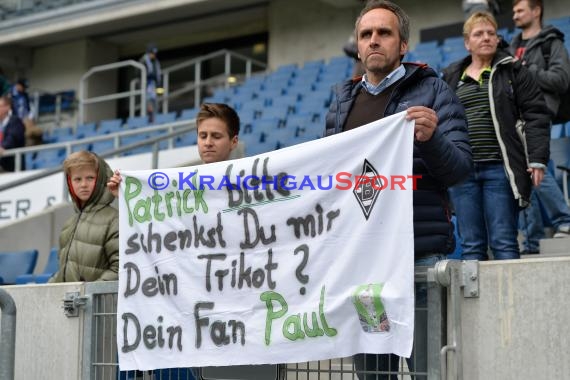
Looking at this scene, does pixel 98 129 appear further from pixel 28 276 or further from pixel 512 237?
pixel 512 237

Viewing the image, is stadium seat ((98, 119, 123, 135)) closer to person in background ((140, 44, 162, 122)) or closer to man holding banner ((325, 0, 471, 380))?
person in background ((140, 44, 162, 122))

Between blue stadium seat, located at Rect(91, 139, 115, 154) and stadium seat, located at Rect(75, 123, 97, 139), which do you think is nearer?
blue stadium seat, located at Rect(91, 139, 115, 154)

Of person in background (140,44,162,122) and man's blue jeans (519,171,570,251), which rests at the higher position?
person in background (140,44,162,122)

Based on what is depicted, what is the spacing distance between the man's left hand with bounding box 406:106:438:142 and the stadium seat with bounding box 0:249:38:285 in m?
6.71

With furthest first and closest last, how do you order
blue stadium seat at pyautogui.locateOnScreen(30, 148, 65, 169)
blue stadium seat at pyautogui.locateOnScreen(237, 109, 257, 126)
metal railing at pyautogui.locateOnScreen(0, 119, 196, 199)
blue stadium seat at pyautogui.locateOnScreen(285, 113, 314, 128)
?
blue stadium seat at pyautogui.locateOnScreen(30, 148, 65, 169) < blue stadium seat at pyautogui.locateOnScreen(237, 109, 257, 126) < blue stadium seat at pyautogui.locateOnScreen(285, 113, 314, 128) < metal railing at pyautogui.locateOnScreen(0, 119, 196, 199)

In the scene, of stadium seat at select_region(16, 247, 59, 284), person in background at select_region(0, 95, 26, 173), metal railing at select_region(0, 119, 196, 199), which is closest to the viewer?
stadium seat at select_region(16, 247, 59, 284)

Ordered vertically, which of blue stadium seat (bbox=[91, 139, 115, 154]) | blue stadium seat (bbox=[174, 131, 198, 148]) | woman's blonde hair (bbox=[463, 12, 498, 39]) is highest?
blue stadium seat (bbox=[91, 139, 115, 154])

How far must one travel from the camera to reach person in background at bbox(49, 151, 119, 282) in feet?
17.0

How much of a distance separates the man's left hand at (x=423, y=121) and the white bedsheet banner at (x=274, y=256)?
60 millimetres

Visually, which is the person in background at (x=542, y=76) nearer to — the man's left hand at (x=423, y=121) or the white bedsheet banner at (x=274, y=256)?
the white bedsheet banner at (x=274, y=256)

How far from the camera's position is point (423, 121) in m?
3.47

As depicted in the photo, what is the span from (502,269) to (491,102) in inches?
84.0

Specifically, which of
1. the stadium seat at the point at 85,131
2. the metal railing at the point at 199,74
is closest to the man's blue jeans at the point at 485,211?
the metal railing at the point at 199,74

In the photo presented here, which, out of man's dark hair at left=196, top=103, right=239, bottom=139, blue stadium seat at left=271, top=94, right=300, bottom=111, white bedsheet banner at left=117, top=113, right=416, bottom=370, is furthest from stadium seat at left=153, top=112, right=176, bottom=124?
white bedsheet banner at left=117, top=113, right=416, bottom=370
